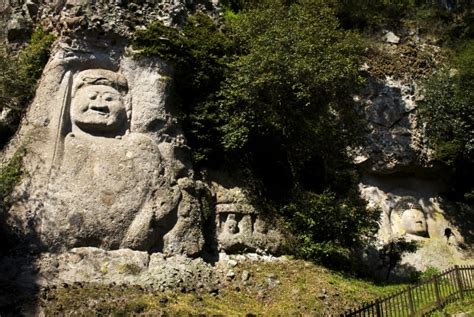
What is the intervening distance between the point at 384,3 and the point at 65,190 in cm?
1557

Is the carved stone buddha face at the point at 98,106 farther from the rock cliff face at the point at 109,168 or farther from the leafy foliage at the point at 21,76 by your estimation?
the leafy foliage at the point at 21,76

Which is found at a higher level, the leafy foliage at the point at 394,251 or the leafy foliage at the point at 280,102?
the leafy foliage at the point at 280,102

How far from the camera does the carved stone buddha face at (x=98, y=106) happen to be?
13164 mm

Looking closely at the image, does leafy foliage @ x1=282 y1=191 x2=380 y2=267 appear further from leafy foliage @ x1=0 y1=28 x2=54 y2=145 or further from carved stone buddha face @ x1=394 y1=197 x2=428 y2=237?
leafy foliage @ x1=0 y1=28 x2=54 y2=145

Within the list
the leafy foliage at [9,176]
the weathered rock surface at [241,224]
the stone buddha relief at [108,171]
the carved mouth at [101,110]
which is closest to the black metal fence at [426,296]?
the weathered rock surface at [241,224]

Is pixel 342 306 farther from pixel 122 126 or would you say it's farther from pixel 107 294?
pixel 122 126

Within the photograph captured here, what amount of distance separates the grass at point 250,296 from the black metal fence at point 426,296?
3.49ft

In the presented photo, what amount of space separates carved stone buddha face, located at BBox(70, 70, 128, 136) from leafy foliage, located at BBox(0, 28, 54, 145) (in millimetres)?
1590

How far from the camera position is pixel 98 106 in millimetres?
13227

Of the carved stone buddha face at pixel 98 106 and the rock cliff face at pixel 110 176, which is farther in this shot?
the carved stone buddha face at pixel 98 106

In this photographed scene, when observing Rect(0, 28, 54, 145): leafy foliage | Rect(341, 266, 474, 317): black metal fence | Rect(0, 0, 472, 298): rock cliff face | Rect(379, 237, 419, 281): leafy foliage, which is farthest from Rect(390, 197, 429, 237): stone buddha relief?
Rect(0, 28, 54, 145): leafy foliage

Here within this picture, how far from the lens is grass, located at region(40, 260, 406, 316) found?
32.8ft

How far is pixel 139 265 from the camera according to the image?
11.8 meters

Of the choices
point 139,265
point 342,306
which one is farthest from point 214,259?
point 342,306
